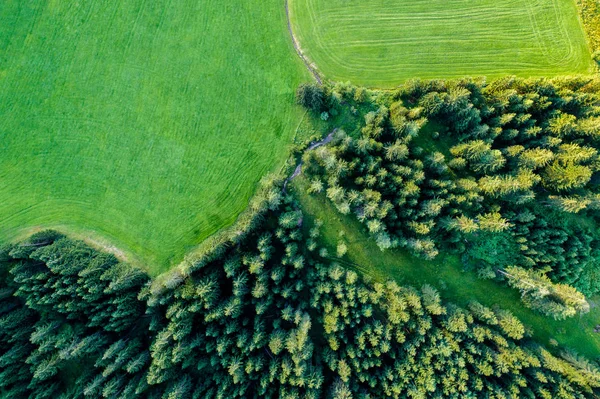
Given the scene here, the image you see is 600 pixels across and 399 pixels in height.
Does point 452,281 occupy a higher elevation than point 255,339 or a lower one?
lower

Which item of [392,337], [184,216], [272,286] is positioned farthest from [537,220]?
[184,216]

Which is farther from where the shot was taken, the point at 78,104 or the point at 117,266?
the point at 78,104

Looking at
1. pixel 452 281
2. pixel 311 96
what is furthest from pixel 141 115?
pixel 452 281

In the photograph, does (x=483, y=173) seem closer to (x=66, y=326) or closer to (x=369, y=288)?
(x=369, y=288)

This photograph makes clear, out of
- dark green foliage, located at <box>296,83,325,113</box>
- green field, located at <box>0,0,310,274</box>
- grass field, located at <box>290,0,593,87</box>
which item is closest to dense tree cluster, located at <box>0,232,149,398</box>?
green field, located at <box>0,0,310,274</box>

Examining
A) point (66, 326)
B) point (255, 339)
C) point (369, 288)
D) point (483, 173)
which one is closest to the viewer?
point (255, 339)

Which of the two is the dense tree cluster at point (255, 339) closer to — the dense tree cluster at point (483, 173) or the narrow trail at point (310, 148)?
the narrow trail at point (310, 148)

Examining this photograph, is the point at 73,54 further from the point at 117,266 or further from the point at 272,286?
the point at 272,286

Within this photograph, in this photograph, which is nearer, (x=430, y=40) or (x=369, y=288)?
(x=369, y=288)
